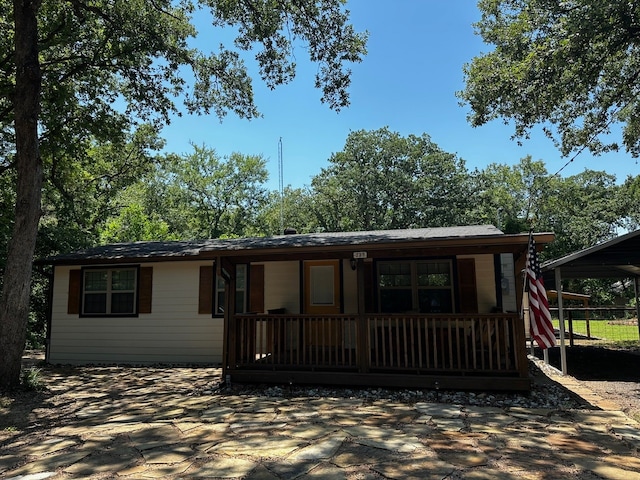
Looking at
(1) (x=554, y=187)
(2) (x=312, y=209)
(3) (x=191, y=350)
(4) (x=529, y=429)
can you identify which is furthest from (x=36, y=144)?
(1) (x=554, y=187)

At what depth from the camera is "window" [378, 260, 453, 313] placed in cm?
870

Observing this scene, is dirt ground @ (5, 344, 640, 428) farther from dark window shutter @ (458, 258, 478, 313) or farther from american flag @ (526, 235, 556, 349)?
dark window shutter @ (458, 258, 478, 313)

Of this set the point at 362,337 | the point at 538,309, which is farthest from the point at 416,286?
the point at 538,309

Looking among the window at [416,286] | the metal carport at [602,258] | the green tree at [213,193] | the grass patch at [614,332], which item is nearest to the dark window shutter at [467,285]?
the window at [416,286]

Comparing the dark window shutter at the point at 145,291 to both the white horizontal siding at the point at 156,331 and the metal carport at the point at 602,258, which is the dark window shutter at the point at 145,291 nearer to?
the white horizontal siding at the point at 156,331

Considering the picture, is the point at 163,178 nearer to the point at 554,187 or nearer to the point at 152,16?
the point at 152,16

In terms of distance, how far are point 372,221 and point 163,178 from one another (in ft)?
52.8

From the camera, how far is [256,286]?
984cm

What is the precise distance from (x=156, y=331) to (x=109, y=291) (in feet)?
5.37

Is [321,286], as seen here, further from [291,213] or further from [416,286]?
[291,213]

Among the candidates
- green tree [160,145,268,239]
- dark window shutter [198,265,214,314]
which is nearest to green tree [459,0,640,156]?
dark window shutter [198,265,214,314]

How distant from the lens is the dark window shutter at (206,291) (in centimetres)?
1009

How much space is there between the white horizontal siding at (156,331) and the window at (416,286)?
3.92m

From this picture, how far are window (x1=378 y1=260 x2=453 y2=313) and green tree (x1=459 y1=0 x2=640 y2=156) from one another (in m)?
5.14
